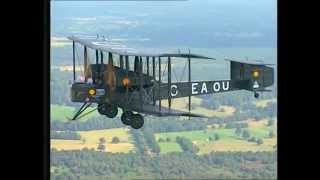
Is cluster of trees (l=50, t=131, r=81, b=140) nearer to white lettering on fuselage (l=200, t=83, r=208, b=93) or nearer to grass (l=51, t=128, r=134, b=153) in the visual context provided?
grass (l=51, t=128, r=134, b=153)

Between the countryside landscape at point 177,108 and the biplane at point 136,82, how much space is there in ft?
0.06

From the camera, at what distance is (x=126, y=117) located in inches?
38.9

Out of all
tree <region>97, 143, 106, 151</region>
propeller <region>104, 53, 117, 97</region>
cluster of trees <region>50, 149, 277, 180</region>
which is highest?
propeller <region>104, 53, 117, 97</region>

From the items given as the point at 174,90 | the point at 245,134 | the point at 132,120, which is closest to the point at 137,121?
the point at 132,120

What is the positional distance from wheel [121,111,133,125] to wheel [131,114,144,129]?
12 mm

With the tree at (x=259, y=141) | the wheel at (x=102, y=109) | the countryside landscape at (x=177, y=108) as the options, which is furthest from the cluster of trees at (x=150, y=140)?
the tree at (x=259, y=141)

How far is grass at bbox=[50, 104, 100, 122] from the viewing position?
90cm

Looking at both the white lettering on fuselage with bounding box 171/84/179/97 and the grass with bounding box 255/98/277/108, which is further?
the white lettering on fuselage with bounding box 171/84/179/97

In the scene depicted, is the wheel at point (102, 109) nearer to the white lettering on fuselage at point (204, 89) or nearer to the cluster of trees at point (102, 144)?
the cluster of trees at point (102, 144)

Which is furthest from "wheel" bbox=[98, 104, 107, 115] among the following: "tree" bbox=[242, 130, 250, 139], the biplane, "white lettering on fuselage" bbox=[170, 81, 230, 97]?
"tree" bbox=[242, 130, 250, 139]

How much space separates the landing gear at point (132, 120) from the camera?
0.96m

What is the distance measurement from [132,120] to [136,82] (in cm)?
12

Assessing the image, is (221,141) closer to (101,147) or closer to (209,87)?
(209,87)
